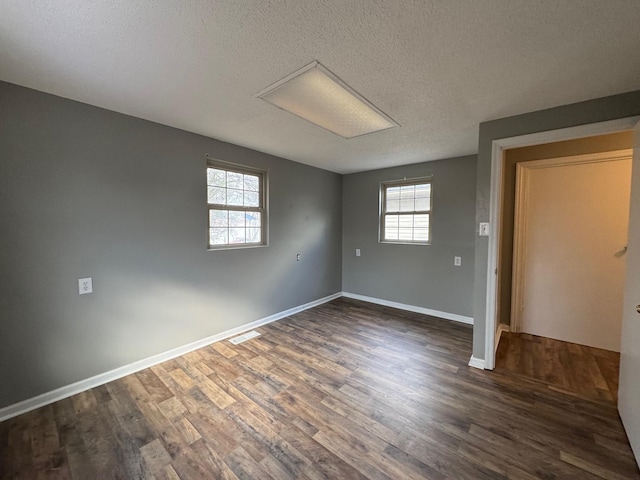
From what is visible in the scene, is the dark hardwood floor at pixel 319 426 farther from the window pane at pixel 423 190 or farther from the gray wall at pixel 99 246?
the window pane at pixel 423 190

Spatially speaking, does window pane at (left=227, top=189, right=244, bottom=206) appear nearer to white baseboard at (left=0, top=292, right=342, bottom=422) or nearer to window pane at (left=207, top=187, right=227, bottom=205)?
window pane at (left=207, top=187, right=227, bottom=205)

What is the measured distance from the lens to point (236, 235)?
10.7 feet

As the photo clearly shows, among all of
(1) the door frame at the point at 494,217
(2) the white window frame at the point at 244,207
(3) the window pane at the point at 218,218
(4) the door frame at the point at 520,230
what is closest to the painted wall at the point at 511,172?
(4) the door frame at the point at 520,230

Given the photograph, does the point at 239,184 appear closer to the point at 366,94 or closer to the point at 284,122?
the point at 284,122

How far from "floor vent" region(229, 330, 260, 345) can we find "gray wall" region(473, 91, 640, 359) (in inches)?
96.1

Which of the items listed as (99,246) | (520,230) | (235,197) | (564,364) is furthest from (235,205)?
(564,364)

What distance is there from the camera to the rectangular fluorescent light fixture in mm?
1724

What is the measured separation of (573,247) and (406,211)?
2033 mm

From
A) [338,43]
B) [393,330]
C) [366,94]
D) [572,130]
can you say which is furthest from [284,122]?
[393,330]

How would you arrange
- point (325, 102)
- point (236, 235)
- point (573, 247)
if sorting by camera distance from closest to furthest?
point (325, 102) → point (573, 247) → point (236, 235)

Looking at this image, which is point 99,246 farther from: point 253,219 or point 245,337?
point 245,337

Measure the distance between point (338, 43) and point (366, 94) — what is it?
23.1 inches

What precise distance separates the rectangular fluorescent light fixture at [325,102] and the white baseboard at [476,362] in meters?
2.42

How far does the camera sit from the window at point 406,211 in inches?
157
